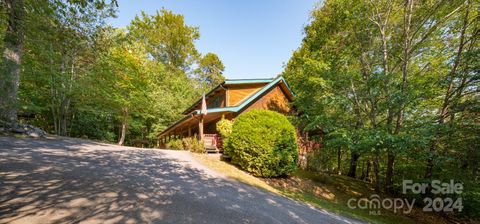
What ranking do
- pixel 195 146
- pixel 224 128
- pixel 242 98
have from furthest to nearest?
pixel 242 98
pixel 195 146
pixel 224 128

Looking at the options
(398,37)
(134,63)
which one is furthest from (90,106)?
(398,37)

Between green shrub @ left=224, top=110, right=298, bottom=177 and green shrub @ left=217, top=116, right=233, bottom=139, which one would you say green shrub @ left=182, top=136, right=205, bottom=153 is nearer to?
green shrub @ left=217, top=116, right=233, bottom=139

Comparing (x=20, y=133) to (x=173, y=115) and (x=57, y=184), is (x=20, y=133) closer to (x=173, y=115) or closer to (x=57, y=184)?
(x=57, y=184)

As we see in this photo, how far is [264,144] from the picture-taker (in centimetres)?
947

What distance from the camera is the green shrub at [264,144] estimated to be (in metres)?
9.45

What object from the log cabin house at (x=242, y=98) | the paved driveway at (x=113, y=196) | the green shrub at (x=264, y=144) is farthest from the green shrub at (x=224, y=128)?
the paved driveway at (x=113, y=196)

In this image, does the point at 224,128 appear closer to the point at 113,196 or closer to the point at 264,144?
the point at 264,144

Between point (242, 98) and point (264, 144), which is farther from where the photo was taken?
point (242, 98)

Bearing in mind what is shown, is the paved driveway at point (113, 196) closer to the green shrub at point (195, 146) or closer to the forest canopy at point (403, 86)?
the green shrub at point (195, 146)

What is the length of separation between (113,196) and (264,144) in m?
6.64

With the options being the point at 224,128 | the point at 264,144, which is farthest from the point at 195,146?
the point at 264,144

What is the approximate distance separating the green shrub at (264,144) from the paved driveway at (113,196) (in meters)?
3.19

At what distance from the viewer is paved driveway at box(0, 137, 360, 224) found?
10.8 feet

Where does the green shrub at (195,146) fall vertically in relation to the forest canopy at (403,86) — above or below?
below
